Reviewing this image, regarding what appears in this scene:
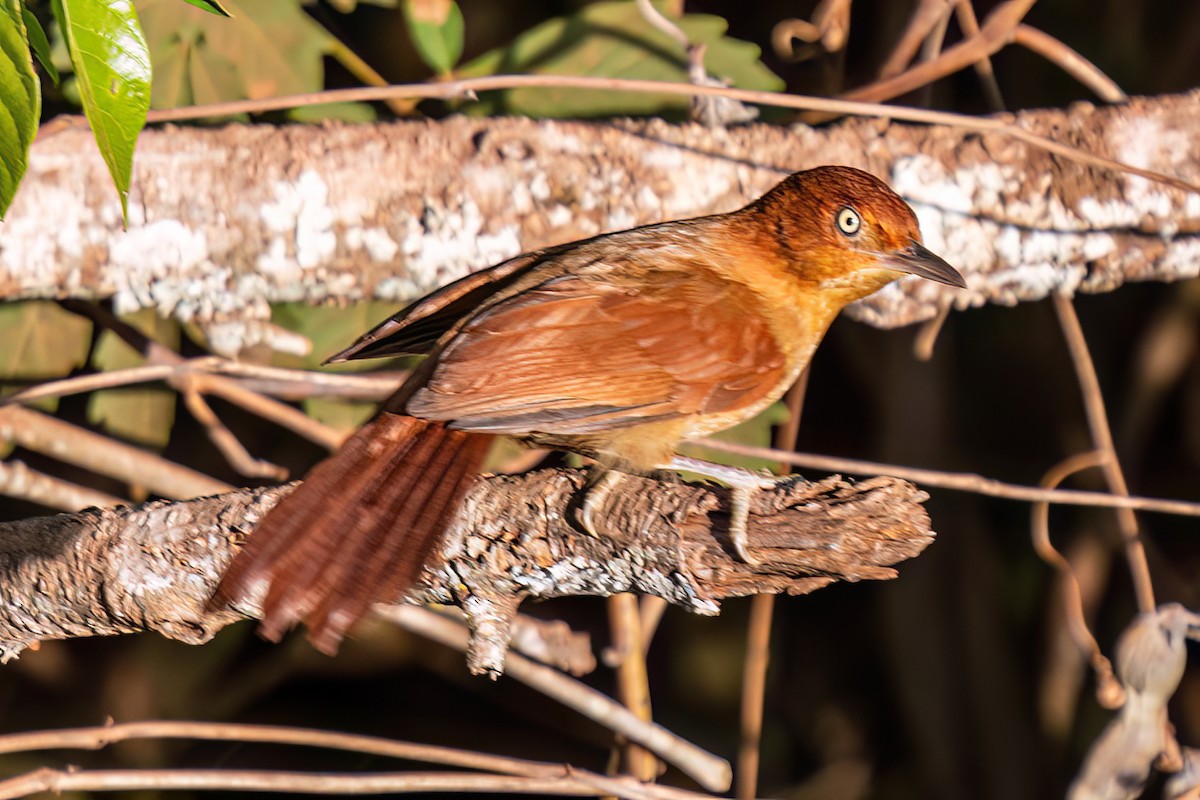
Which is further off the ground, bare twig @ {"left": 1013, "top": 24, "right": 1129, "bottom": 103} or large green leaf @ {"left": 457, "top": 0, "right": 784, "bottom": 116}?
bare twig @ {"left": 1013, "top": 24, "right": 1129, "bottom": 103}

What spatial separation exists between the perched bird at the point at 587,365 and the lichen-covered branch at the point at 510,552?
5 centimetres

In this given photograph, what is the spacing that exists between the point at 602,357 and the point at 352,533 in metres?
0.54

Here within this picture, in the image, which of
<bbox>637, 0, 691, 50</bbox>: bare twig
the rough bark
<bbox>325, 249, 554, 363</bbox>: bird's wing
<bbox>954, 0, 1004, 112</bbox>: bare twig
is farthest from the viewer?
<bbox>954, 0, 1004, 112</bbox>: bare twig

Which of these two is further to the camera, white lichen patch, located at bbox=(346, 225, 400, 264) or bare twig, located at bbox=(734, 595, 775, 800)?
bare twig, located at bbox=(734, 595, 775, 800)

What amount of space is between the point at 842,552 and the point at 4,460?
2.68 meters

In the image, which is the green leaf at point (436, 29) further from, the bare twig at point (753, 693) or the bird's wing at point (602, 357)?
the bare twig at point (753, 693)

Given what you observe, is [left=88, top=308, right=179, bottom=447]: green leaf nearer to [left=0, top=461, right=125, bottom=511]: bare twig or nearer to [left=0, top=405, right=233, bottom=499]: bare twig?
[left=0, top=405, right=233, bottom=499]: bare twig

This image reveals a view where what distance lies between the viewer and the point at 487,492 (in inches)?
86.5

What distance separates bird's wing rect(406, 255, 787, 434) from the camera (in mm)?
2201

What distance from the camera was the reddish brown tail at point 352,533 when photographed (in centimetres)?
200

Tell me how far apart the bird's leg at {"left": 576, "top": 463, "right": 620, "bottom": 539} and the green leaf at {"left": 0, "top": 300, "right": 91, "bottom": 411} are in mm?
1880

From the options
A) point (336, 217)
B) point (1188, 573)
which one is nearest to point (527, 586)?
point (336, 217)

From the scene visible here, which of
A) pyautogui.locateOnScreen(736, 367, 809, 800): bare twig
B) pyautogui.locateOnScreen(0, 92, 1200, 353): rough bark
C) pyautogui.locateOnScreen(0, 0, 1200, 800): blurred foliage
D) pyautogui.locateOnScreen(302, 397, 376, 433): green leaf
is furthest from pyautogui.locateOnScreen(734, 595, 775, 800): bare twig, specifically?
pyautogui.locateOnScreen(302, 397, 376, 433): green leaf

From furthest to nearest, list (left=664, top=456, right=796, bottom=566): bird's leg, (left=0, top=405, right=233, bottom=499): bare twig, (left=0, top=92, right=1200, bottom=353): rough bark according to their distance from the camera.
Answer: (left=0, top=405, right=233, bottom=499): bare twig, (left=0, top=92, right=1200, bottom=353): rough bark, (left=664, top=456, right=796, bottom=566): bird's leg
